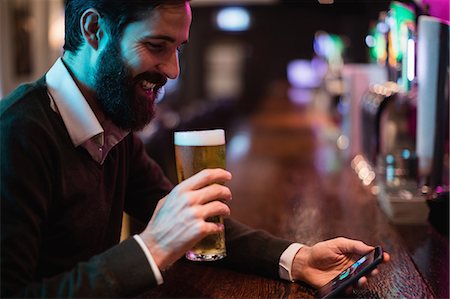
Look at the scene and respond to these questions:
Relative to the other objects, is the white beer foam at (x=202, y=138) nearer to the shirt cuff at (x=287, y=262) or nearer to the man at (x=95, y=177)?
the man at (x=95, y=177)

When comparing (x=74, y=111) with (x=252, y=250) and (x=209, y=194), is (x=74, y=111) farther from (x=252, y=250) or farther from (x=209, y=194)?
(x=252, y=250)

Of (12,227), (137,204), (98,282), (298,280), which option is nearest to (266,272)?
(298,280)

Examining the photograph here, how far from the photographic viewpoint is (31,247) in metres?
1.03

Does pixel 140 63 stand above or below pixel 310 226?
above

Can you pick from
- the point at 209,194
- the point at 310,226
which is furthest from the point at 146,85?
the point at 310,226

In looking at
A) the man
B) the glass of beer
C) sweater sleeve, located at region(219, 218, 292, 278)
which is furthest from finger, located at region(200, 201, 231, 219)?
sweater sleeve, located at region(219, 218, 292, 278)

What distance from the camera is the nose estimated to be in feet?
3.79

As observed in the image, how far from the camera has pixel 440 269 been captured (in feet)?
5.08

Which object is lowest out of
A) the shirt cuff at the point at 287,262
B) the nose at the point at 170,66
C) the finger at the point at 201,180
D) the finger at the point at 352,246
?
the shirt cuff at the point at 287,262

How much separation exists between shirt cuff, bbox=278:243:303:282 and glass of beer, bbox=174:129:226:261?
9.0 inches

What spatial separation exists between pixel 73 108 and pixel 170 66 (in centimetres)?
21

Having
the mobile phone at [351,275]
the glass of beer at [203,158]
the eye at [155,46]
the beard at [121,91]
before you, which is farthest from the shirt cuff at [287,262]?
the eye at [155,46]

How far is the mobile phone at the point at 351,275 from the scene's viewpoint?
43.4 inches

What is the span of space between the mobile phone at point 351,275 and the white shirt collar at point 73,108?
1.83 ft
